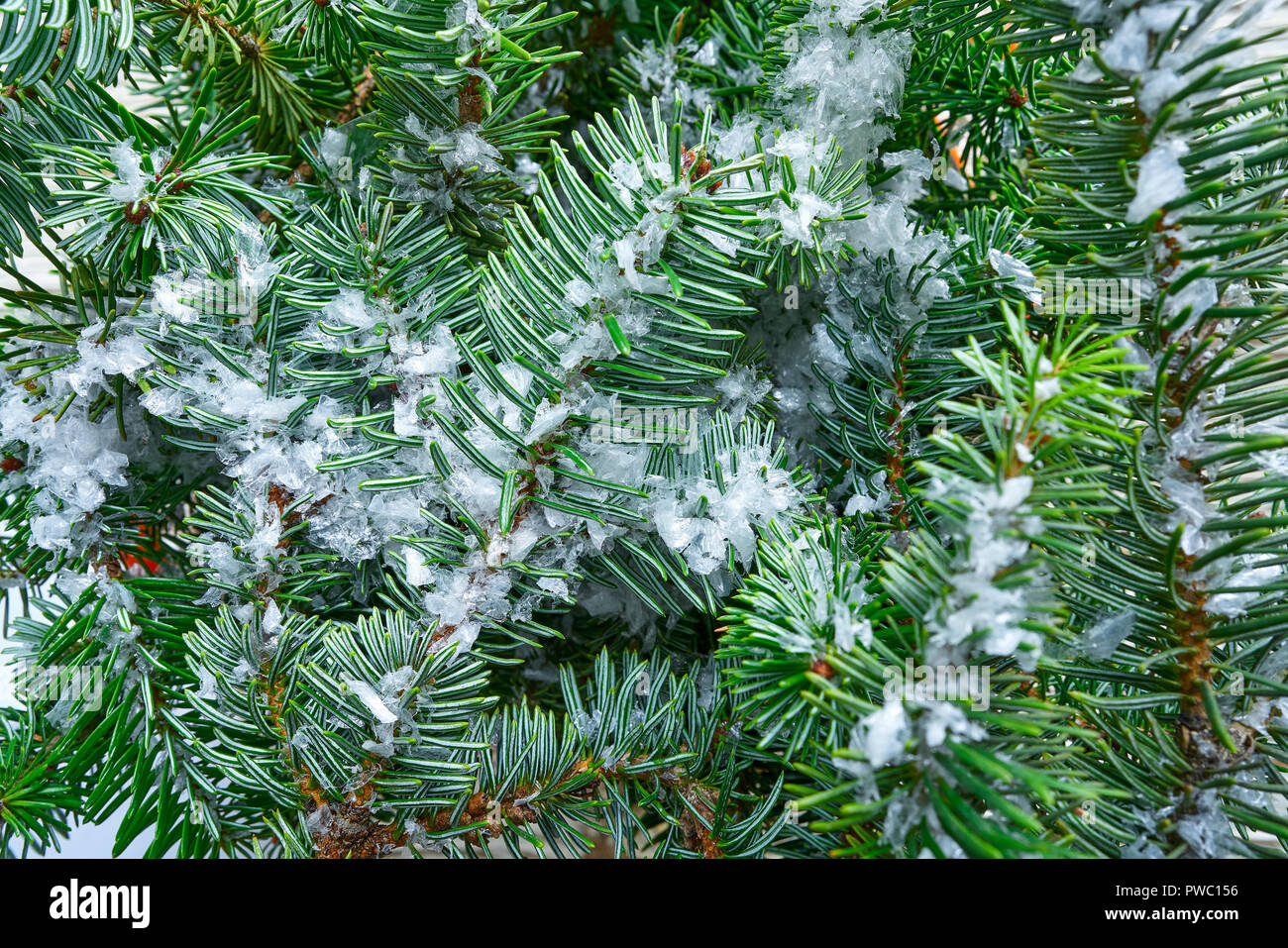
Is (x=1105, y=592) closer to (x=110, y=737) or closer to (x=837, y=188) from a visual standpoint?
(x=837, y=188)

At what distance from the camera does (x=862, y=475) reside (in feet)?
1.20

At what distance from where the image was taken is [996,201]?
440 mm

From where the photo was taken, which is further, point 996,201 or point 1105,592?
point 996,201

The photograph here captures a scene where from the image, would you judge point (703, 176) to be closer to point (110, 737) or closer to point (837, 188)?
point (837, 188)

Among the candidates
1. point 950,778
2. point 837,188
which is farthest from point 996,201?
point 950,778

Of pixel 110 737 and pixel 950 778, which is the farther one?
pixel 110 737

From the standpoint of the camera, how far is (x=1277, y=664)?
0.93 feet
